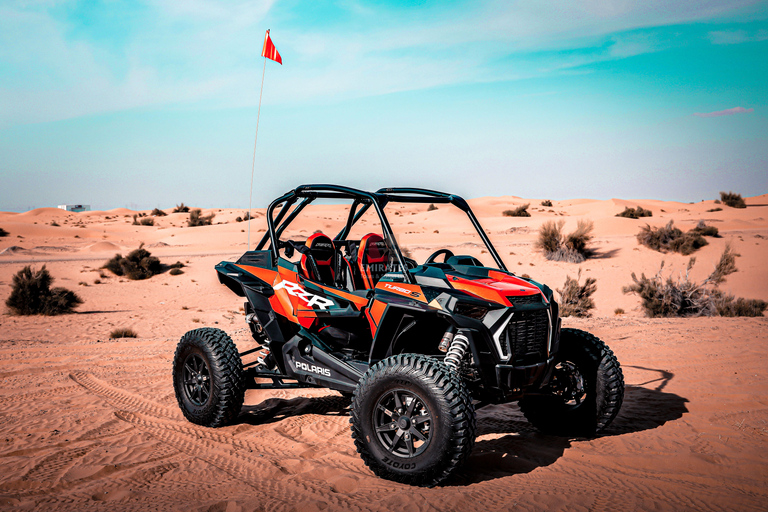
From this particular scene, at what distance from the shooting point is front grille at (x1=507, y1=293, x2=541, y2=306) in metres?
4.25

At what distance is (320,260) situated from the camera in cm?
565

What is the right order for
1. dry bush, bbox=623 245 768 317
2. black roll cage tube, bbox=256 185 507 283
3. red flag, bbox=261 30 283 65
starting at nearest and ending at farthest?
black roll cage tube, bbox=256 185 507 283 < red flag, bbox=261 30 283 65 < dry bush, bbox=623 245 768 317

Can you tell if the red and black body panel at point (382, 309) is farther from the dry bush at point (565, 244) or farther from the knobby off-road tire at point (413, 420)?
the dry bush at point (565, 244)

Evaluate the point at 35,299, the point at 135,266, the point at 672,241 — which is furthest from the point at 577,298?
the point at 135,266

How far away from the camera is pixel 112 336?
11.8 m

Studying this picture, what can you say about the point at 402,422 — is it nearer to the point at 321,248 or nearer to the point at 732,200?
the point at 321,248

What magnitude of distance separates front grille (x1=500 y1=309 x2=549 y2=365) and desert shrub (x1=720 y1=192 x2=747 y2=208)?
5838 centimetres

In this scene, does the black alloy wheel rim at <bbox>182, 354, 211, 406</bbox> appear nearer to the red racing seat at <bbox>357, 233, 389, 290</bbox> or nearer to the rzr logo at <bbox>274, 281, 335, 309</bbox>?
the rzr logo at <bbox>274, 281, 335, 309</bbox>

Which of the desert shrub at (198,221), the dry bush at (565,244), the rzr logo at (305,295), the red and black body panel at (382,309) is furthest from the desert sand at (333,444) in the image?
the desert shrub at (198,221)

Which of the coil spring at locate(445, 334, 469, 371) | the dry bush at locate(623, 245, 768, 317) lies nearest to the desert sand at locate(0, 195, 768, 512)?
the coil spring at locate(445, 334, 469, 371)

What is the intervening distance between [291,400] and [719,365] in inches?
241

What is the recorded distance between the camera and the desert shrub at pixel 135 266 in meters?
21.8

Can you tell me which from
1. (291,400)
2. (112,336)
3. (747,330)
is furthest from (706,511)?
(112,336)

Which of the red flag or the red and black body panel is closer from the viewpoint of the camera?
the red and black body panel
